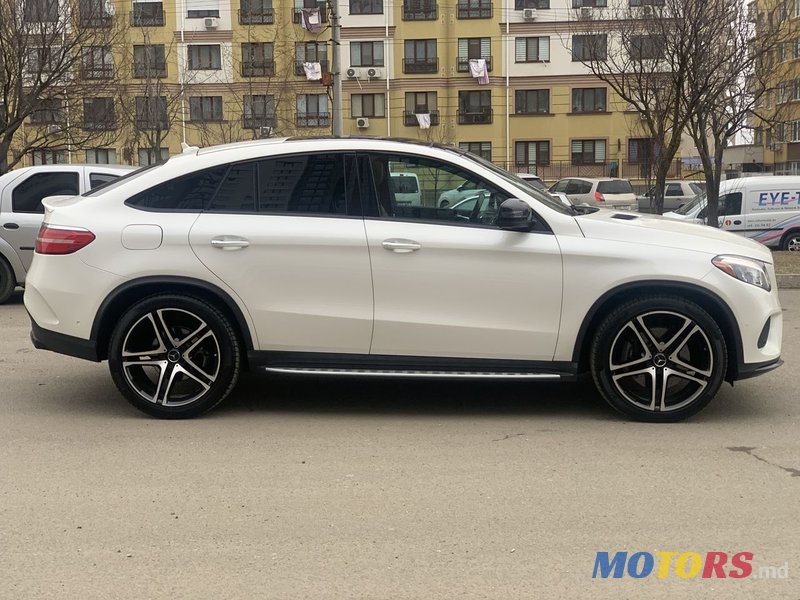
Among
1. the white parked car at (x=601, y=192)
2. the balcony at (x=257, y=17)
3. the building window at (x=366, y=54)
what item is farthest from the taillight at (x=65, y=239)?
the building window at (x=366, y=54)

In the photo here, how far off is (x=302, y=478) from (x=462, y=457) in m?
0.93

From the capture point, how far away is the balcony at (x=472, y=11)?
5231 centimetres

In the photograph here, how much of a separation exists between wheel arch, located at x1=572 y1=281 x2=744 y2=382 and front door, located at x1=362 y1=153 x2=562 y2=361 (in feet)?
0.70

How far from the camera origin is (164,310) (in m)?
5.59

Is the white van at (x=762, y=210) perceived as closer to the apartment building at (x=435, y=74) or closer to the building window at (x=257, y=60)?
the apartment building at (x=435, y=74)

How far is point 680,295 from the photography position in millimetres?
5453

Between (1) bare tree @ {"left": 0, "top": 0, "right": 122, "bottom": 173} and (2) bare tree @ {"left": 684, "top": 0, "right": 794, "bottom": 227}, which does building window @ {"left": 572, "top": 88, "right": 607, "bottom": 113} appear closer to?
(2) bare tree @ {"left": 684, "top": 0, "right": 794, "bottom": 227}

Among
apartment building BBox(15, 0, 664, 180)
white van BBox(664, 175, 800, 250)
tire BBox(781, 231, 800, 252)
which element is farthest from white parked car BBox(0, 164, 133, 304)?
apartment building BBox(15, 0, 664, 180)

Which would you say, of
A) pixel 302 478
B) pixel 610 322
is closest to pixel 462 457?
pixel 302 478

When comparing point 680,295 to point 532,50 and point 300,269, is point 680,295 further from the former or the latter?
point 532,50

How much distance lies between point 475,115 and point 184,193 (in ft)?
161

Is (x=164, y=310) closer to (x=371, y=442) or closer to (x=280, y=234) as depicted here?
(x=280, y=234)

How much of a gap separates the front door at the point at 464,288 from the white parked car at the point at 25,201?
6.66m

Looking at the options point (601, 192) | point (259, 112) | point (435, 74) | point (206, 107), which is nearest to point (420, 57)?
point (435, 74)
